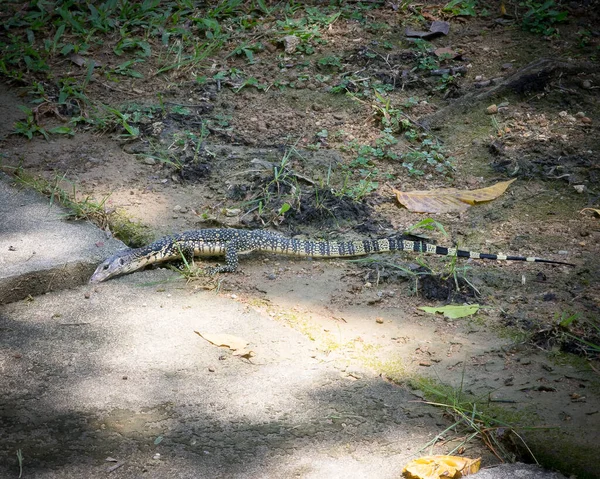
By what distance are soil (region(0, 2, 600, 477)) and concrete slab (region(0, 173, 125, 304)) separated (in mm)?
458

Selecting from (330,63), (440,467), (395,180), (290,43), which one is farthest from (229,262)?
(290,43)

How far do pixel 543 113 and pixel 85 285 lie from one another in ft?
15.5

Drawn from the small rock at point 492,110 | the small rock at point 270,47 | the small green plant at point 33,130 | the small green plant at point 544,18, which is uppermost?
the small green plant at point 544,18

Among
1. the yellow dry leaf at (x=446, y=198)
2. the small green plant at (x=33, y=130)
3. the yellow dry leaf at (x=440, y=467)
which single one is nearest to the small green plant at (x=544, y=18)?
the yellow dry leaf at (x=446, y=198)

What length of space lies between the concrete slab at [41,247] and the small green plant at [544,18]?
18.0ft

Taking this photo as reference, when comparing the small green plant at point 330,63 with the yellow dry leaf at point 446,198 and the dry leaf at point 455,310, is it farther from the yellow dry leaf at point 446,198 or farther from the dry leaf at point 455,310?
the dry leaf at point 455,310

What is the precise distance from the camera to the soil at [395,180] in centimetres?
431

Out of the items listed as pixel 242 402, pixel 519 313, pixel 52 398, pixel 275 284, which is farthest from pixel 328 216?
pixel 52 398

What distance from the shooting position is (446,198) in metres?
6.20

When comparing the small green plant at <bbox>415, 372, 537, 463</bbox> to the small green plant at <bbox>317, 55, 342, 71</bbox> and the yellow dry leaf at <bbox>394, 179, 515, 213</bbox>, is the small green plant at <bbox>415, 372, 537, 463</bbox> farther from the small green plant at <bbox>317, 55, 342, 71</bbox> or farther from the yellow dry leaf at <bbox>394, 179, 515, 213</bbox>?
the small green plant at <bbox>317, 55, 342, 71</bbox>

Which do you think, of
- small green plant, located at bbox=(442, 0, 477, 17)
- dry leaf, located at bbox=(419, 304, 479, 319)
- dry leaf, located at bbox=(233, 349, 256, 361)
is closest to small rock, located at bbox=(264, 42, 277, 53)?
small green plant, located at bbox=(442, 0, 477, 17)

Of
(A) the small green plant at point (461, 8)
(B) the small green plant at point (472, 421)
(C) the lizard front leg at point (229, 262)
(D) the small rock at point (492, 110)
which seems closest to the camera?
(B) the small green plant at point (472, 421)

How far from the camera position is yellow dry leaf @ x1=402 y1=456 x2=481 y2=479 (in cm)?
330

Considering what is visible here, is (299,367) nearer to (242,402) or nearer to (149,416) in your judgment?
(242,402)
